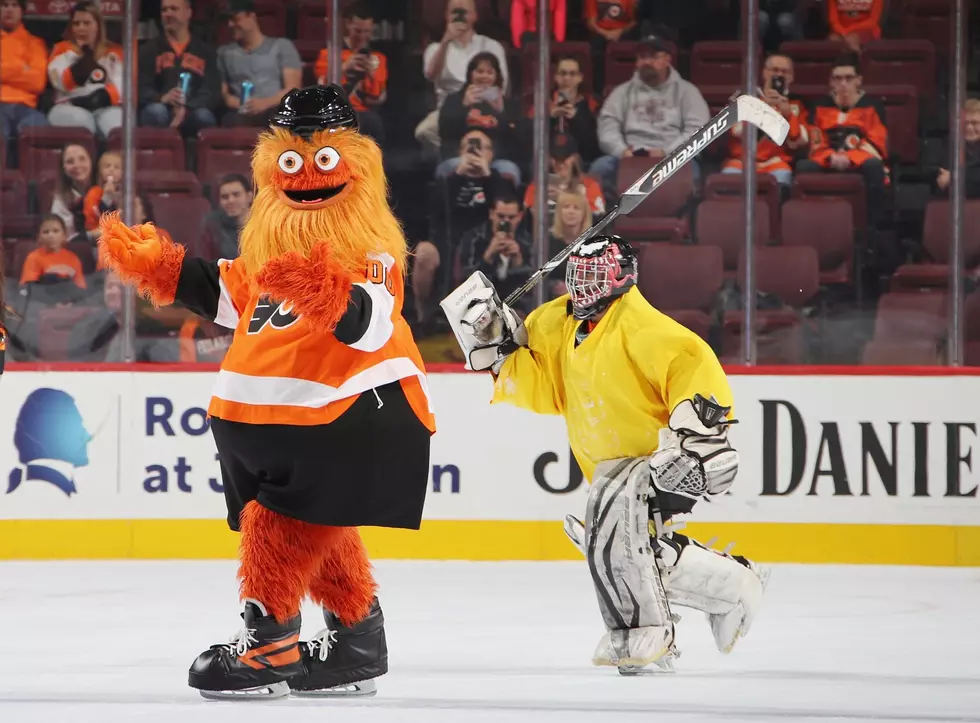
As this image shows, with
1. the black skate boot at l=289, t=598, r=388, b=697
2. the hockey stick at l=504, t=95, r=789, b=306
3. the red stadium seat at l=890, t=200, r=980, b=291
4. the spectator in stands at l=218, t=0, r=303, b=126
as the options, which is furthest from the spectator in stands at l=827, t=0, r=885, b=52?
the black skate boot at l=289, t=598, r=388, b=697

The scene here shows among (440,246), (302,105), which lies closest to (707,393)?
(302,105)

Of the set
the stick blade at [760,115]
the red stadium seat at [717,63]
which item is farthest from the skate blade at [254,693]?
the red stadium seat at [717,63]

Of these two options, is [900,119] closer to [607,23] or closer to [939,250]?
[939,250]

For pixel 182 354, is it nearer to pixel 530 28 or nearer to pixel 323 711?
pixel 530 28

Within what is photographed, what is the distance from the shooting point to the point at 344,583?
3248mm

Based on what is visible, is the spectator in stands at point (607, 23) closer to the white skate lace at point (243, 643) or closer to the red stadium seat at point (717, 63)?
the red stadium seat at point (717, 63)

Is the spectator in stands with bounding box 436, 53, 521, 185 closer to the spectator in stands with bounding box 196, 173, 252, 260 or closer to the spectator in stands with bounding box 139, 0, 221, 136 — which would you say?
the spectator in stands with bounding box 196, 173, 252, 260

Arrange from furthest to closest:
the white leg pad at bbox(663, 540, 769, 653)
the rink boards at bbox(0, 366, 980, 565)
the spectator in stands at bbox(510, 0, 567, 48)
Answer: the spectator in stands at bbox(510, 0, 567, 48) < the rink boards at bbox(0, 366, 980, 565) < the white leg pad at bbox(663, 540, 769, 653)

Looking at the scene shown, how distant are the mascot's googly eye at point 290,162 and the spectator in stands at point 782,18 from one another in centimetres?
365

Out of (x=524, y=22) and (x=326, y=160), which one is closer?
→ (x=326, y=160)

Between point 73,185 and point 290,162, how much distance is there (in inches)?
131

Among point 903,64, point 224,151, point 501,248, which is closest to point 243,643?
point 501,248

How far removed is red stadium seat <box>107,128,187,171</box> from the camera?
625 centimetres

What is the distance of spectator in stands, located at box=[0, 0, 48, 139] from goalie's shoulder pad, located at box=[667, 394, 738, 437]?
387cm
